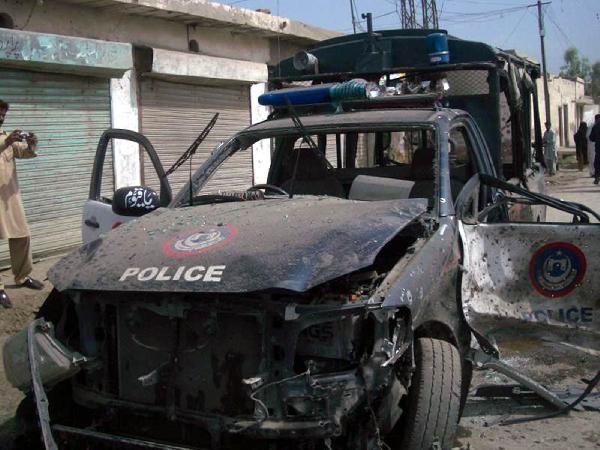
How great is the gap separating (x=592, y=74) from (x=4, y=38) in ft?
298

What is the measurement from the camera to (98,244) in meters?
3.48

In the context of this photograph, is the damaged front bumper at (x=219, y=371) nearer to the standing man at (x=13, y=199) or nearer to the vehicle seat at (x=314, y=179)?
the vehicle seat at (x=314, y=179)

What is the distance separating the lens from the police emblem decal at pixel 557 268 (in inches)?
151

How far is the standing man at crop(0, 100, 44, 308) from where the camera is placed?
653cm

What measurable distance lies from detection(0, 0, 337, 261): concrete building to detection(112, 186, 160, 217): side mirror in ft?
15.2

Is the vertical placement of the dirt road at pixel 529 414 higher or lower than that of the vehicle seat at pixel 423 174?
lower

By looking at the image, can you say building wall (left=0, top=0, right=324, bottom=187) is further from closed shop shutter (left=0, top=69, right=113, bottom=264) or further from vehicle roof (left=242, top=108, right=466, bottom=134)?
vehicle roof (left=242, top=108, right=466, bottom=134)

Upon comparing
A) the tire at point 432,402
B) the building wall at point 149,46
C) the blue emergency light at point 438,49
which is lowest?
the tire at point 432,402

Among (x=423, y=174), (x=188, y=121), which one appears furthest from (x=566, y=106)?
(x=423, y=174)

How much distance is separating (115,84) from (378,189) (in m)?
6.75

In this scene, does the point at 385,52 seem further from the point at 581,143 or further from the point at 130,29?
the point at 581,143

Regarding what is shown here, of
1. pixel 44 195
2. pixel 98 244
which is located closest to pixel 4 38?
pixel 44 195

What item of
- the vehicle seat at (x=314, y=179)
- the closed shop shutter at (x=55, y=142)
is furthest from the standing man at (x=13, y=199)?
the vehicle seat at (x=314, y=179)

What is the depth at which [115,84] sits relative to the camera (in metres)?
9.91
